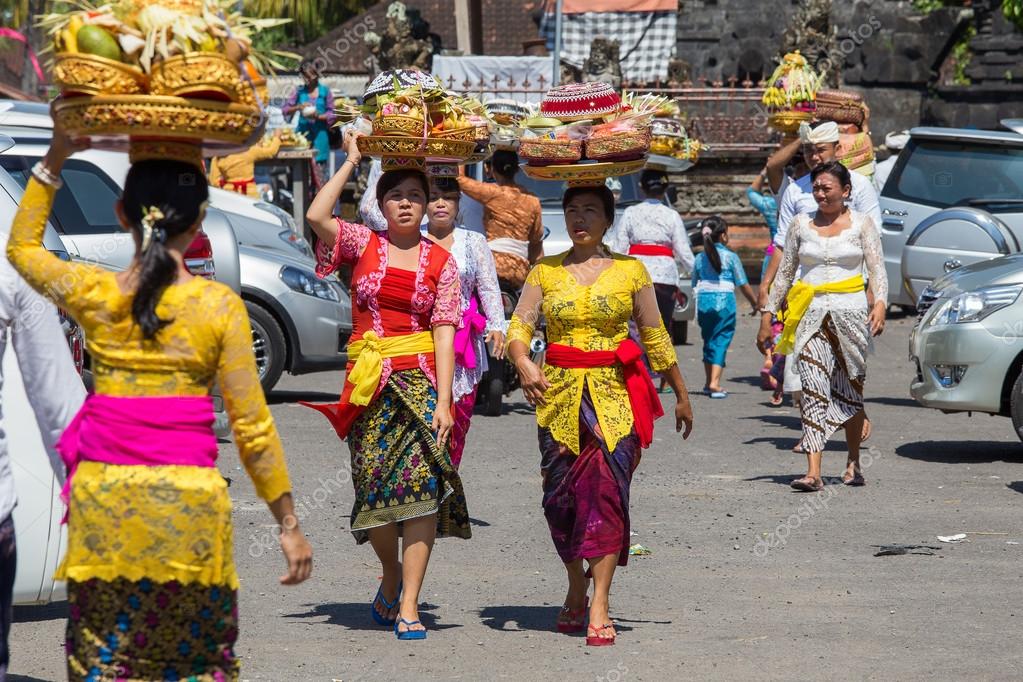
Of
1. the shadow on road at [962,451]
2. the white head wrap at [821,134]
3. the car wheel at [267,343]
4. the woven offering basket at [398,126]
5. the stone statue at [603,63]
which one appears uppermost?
the woven offering basket at [398,126]

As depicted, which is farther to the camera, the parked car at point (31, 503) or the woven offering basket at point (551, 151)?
the woven offering basket at point (551, 151)

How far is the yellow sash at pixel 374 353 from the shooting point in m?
6.71

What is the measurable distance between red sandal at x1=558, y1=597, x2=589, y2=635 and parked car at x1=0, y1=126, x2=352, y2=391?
185 inches

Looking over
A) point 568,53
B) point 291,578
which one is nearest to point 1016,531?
point 291,578

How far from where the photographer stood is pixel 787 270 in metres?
10.2

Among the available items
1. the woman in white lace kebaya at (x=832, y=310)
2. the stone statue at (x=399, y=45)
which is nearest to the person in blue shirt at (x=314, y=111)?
the stone statue at (x=399, y=45)

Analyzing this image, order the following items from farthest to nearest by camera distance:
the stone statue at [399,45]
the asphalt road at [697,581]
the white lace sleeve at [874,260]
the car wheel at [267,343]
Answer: the stone statue at [399,45], the car wheel at [267,343], the white lace sleeve at [874,260], the asphalt road at [697,581]

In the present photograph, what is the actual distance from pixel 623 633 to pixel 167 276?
3179mm

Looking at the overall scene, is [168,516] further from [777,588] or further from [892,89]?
[892,89]

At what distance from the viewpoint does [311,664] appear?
6.27 m

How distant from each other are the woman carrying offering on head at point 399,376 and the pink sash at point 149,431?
2499 millimetres

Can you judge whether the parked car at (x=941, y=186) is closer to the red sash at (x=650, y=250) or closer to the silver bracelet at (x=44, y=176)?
the red sash at (x=650, y=250)

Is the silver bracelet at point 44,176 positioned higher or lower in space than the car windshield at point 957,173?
higher

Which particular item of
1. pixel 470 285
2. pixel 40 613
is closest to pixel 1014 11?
pixel 470 285
